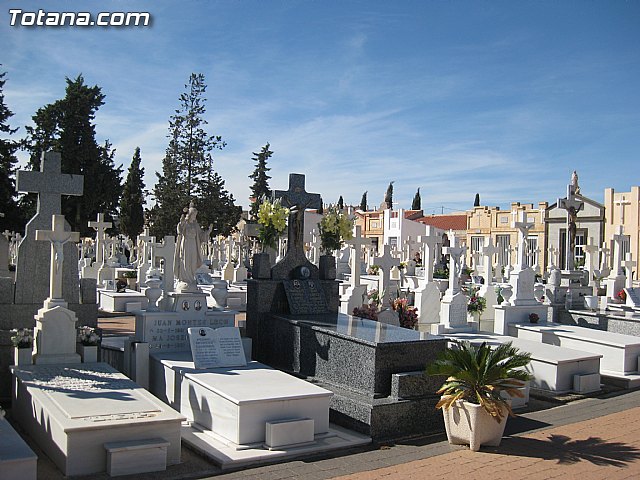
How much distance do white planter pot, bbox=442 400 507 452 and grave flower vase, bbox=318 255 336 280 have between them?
165 inches

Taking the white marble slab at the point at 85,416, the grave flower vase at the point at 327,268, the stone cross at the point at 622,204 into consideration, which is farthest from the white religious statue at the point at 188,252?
the stone cross at the point at 622,204

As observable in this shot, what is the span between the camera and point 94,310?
8.82 m

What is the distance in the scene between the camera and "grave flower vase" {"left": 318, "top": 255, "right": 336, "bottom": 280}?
1036cm

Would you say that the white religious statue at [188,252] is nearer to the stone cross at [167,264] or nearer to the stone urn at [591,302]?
the stone cross at [167,264]

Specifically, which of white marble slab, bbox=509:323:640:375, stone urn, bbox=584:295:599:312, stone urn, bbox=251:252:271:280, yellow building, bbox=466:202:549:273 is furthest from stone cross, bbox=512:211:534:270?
yellow building, bbox=466:202:549:273

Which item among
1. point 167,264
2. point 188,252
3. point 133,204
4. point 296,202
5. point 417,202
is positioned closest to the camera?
point 167,264

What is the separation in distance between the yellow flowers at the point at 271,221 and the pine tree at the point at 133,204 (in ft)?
129

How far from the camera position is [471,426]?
251 inches

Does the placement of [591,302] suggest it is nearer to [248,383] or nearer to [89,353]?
[248,383]

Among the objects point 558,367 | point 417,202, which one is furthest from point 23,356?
point 417,202

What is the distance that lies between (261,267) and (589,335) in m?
6.31

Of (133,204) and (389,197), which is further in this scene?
(389,197)

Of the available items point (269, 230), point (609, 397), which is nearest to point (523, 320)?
point (609, 397)

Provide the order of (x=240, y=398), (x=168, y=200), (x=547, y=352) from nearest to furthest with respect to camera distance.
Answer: (x=240, y=398) < (x=547, y=352) < (x=168, y=200)
